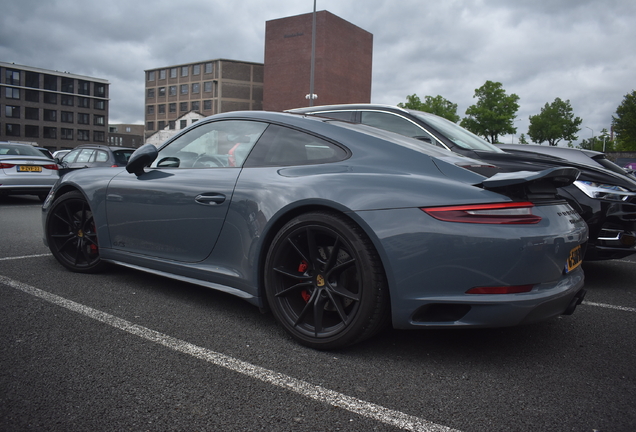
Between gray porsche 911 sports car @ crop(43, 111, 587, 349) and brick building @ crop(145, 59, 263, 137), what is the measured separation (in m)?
75.6

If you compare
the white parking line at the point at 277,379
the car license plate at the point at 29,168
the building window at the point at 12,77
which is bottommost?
the white parking line at the point at 277,379

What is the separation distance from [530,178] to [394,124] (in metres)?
3.56

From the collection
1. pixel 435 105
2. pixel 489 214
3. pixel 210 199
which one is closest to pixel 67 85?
pixel 435 105

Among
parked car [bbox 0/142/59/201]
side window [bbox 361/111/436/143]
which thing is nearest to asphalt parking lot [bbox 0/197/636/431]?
side window [bbox 361/111/436/143]

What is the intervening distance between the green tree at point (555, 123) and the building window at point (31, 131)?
7741cm

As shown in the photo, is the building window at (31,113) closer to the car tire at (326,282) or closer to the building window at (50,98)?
the building window at (50,98)

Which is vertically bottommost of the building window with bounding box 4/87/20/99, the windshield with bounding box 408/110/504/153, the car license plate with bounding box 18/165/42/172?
the car license plate with bounding box 18/165/42/172

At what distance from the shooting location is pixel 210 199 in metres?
2.98

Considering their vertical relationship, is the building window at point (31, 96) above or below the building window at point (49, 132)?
above

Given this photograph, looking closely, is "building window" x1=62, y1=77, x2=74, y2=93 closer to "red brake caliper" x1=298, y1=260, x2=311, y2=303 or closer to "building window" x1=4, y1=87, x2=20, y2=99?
"building window" x1=4, y1=87, x2=20, y2=99

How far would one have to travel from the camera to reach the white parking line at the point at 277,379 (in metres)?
1.86

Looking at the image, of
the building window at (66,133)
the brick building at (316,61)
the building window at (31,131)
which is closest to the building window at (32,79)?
the building window at (31,131)

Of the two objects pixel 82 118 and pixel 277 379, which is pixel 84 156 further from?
pixel 82 118

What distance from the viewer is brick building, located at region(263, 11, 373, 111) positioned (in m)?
53.8
